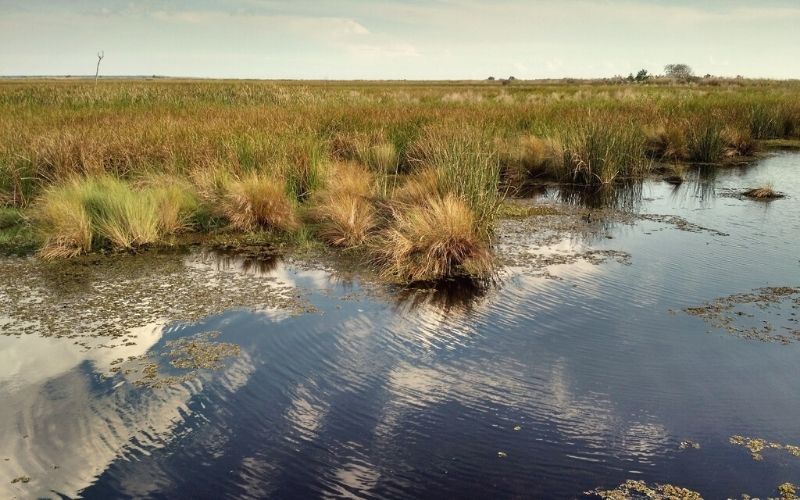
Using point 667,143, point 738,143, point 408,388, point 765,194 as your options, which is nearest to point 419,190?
point 408,388

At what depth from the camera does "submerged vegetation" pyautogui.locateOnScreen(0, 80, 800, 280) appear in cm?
723

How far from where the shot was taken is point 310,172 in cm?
988

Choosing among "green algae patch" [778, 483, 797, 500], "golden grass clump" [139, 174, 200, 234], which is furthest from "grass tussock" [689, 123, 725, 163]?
"green algae patch" [778, 483, 797, 500]

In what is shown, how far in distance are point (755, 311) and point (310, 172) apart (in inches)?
257

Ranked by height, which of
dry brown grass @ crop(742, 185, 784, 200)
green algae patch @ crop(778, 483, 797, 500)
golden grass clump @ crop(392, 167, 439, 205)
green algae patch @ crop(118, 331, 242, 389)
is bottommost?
green algae patch @ crop(778, 483, 797, 500)

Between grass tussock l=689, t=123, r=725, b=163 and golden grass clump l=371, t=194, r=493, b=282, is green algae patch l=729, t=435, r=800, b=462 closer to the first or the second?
golden grass clump l=371, t=194, r=493, b=282

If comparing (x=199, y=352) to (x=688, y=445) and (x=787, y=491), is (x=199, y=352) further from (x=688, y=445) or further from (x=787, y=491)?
(x=787, y=491)

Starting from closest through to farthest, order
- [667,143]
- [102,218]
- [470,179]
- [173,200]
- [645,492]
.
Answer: [645,492] → [102,218] → [470,179] → [173,200] → [667,143]

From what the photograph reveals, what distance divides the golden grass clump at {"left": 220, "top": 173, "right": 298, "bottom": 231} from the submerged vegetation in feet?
0.06

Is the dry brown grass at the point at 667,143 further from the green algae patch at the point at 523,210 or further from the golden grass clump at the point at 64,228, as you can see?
the golden grass clump at the point at 64,228

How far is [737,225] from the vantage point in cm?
877

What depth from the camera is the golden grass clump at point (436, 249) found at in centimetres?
660

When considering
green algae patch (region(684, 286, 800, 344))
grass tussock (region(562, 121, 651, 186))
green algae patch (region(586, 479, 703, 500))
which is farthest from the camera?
grass tussock (region(562, 121, 651, 186))

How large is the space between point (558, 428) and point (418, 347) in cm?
145
